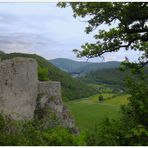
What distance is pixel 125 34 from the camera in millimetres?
11711

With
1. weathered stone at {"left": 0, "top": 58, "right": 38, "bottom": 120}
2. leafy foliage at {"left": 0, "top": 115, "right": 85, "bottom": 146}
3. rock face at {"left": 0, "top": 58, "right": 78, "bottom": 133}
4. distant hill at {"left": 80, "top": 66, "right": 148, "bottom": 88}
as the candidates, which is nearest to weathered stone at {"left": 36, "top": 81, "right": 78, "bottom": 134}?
rock face at {"left": 0, "top": 58, "right": 78, "bottom": 133}

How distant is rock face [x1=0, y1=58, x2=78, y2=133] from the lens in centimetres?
1584

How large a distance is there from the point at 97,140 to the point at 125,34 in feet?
11.9

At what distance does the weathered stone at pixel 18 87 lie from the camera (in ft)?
52.0

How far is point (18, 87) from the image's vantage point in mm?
16719

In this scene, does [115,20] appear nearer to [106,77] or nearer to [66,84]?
[66,84]

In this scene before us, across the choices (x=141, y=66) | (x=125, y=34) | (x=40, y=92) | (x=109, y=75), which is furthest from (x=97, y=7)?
(x=109, y=75)

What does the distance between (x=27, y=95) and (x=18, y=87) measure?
0.99m

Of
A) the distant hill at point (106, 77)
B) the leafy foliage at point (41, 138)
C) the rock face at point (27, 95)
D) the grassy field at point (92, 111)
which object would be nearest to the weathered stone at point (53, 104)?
the rock face at point (27, 95)

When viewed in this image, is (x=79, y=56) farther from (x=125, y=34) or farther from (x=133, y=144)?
(x=133, y=144)

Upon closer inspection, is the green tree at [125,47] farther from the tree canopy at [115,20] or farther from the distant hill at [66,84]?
the distant hill at [66,84]

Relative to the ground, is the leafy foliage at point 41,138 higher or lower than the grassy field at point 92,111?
higher

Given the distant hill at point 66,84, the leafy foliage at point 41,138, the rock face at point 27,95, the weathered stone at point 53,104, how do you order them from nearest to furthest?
the leafy foliage at point 41,138, the rock face at point 27,95, the weathered stone at point 53,104, the distant hill at point 66,84

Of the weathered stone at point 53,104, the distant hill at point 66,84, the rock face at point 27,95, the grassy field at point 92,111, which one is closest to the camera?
the rock face at point 27,95
